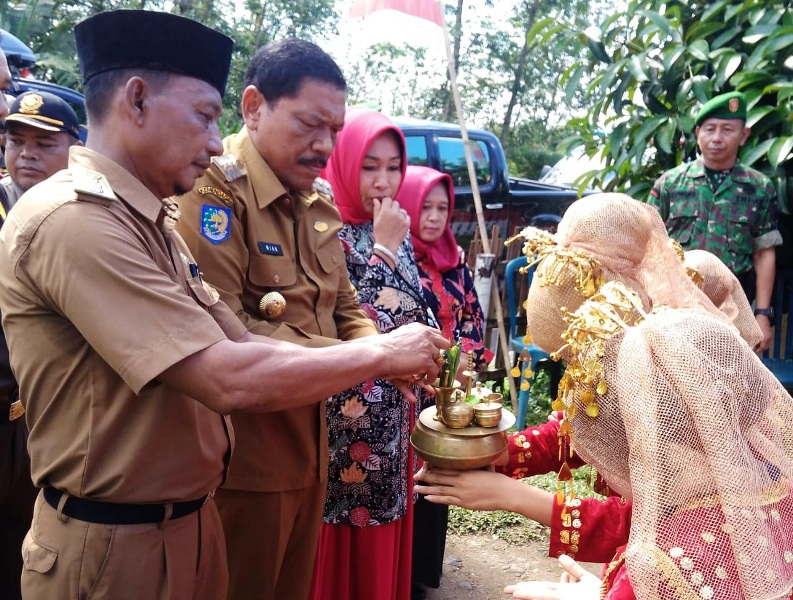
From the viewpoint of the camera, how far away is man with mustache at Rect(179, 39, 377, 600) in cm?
228

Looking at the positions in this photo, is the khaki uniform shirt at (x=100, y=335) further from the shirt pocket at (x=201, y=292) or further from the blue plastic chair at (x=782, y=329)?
the blue plastic chair at (x=782, y=329)

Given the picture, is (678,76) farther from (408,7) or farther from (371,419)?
(371,419)

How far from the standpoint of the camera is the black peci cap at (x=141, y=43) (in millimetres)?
1710

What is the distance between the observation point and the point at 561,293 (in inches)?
87.4

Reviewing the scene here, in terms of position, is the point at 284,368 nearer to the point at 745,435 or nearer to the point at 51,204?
the point at 51,204

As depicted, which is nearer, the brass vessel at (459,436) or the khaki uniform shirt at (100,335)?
the khaki uniform shirt at (100,335)

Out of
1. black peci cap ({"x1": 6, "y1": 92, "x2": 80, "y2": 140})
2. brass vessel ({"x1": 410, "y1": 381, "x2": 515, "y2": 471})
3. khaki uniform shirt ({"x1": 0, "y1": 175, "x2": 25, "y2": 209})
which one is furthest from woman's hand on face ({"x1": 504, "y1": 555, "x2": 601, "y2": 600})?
black peci cap ({"x1": 6, "y1": 92, "x2": 80, "y2": 140})

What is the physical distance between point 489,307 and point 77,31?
5.43 metres

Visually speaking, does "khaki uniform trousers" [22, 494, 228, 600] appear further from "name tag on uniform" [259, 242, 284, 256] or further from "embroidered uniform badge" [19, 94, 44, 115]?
"embroidered uniform badge" [19, 94, 44, 115]

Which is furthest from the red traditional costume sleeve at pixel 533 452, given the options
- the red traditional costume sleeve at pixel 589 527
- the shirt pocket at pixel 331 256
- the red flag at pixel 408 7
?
the red flag at pixel 408 7

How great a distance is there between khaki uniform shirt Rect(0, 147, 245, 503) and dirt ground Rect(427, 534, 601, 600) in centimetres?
257

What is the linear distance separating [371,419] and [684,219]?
3333mm

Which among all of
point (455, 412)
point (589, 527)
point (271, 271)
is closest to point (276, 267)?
point (271, 271)

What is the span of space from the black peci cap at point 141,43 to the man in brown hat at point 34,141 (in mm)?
1977
